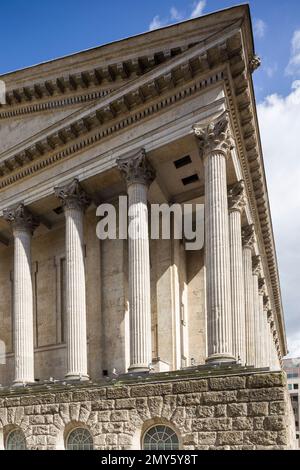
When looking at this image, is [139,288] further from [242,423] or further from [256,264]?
[256,264]

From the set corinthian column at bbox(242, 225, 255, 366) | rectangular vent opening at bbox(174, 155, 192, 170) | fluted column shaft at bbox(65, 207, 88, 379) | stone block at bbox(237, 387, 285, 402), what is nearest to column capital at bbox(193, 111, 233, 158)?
rectangular vent opening at bbox(174, 155, 192, 170)

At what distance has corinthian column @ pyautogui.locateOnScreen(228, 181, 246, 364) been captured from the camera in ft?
84.7

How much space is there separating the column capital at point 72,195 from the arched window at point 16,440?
1100cm

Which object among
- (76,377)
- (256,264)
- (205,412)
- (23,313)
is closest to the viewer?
(205,412)

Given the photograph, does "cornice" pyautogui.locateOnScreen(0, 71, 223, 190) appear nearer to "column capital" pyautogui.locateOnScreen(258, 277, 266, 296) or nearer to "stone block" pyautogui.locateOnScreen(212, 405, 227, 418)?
"stone block" pyautogui.locateOnScreen(212, 405, 227, 418)

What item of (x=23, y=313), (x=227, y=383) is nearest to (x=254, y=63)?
(x=227, y=383)

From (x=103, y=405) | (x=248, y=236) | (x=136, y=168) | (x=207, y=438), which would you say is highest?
(x=136, y=168)

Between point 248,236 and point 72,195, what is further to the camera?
point 248,236

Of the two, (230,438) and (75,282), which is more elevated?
(75,282)

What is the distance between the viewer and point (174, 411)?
17.2m

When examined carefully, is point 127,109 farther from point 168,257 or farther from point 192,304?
point 192,304

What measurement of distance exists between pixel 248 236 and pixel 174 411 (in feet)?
54.4

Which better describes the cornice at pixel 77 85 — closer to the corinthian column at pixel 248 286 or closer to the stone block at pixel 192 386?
the corinthian column at pixel 248 286

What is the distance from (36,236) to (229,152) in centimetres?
1483
